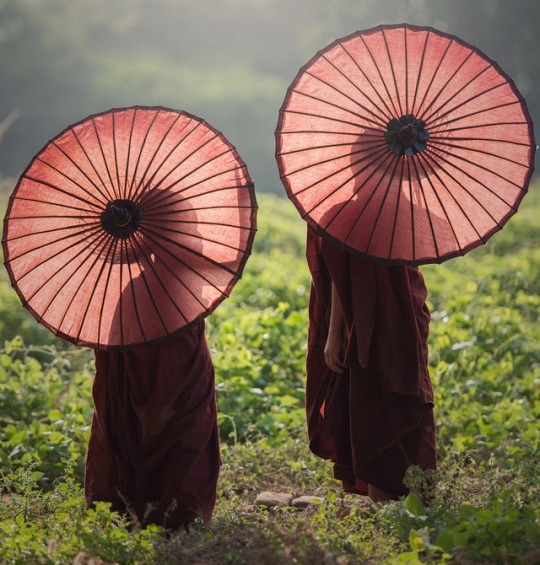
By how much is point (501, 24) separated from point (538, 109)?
361cm

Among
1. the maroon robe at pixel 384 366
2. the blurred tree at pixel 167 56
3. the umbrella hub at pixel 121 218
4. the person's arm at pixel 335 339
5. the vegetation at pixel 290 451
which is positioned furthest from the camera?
the blurred tree at pixel 167 56

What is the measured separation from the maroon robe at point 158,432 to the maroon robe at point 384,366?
589mm

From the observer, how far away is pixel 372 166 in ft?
11.1

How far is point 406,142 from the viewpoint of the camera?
3.35 meters

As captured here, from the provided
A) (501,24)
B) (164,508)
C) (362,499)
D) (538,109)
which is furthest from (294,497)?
(538,109)

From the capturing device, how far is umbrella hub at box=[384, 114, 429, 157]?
3.35 metres

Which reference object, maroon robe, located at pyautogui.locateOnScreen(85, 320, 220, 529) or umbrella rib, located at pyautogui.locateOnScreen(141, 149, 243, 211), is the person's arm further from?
umbrella rib, located at pyautogui.locateOnScreen(141, 149, 243, 211)

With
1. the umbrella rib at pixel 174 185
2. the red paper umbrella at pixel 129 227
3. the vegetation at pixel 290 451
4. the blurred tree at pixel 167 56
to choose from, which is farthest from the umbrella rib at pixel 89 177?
the blurred tree at pixel 167 56

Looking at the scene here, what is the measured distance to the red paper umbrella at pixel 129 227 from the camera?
3271 mm

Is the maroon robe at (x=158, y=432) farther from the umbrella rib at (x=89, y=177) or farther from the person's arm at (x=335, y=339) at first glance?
the umbrella rib at (x=89, y=177)

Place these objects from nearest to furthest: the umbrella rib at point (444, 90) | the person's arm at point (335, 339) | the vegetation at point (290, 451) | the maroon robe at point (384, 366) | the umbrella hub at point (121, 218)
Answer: the vegetation at point (290, 451) → the umbrella hub at point (121, 218) → the umbrella rib at point (444, 90) → the maroon robe at point (384, 366) → the person's arm at point (335, 339)

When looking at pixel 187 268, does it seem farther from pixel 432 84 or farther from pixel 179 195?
pixel 432 84

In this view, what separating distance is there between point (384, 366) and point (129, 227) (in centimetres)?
115

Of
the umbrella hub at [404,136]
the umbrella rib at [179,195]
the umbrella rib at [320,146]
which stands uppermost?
the umbrella hub at [404,136]
